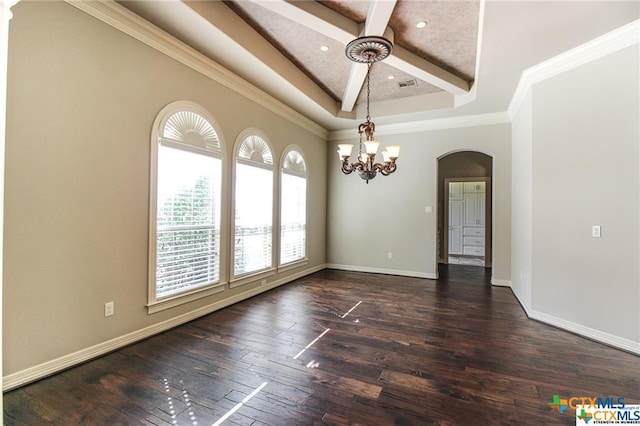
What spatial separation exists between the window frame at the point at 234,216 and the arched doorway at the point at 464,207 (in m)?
4.62

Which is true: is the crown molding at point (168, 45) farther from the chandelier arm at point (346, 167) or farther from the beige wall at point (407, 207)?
the beige wall at point (407, 207)

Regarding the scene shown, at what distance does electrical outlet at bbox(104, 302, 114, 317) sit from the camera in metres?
2.77

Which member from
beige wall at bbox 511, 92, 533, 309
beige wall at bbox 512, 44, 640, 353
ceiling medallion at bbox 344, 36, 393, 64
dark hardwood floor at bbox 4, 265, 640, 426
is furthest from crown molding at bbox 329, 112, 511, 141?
dark hardwood floor at bbox 4, 265, 640, 426

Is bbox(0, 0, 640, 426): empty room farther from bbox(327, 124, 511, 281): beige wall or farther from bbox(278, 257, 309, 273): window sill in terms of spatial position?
bbox(327, 124, 511, 281): beige wall

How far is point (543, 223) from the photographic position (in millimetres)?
3750

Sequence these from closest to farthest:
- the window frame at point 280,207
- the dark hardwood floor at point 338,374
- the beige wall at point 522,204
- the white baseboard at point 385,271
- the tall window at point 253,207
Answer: the dark hardwood floor at point 338,374, the beige wall at point 522,204, the tall window at point 253,207, the window frame at point 280,207, the white baseboard at point 385,271

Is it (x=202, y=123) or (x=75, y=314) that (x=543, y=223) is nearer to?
(x=202, y=123)

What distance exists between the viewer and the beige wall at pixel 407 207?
552 centimetres

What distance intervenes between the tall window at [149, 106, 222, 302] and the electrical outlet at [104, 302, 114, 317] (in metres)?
0.37

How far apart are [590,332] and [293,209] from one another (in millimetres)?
4333

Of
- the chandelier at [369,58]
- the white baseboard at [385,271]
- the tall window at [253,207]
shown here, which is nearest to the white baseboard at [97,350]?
the tall window at [253,207]

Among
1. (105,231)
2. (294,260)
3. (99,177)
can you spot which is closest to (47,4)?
(99,177)

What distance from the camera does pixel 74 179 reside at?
8.32 ft

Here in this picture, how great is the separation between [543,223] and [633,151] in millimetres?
1094
